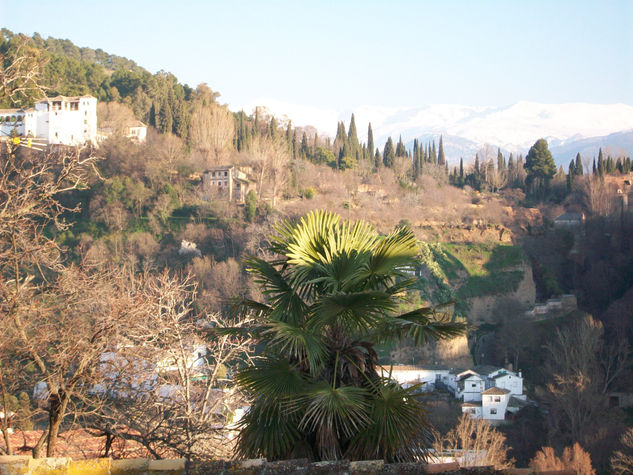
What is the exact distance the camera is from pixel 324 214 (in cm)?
619

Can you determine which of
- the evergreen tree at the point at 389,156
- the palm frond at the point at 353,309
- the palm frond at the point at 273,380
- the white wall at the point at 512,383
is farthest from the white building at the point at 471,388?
the evergreen tree at the point at 389,156

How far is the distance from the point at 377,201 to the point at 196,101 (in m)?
23.5


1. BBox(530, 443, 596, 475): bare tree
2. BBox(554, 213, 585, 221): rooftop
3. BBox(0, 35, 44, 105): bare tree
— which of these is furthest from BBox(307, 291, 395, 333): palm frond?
BBox(554, 213, 585, 221): rooftop

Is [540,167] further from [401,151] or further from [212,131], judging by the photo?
[212,131]

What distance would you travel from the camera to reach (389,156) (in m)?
57.9

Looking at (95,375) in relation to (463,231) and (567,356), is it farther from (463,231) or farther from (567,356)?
(463,231)

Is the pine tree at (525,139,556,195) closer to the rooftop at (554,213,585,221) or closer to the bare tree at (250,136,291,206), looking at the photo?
the rooftop at (554,213,585,221)

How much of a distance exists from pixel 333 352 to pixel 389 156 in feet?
175

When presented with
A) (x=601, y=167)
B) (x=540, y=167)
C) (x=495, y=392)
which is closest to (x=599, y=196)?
(x=601, y=167)

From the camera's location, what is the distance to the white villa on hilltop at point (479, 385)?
29.5m

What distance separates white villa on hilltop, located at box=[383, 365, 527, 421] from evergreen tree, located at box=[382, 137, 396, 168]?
2771 cm

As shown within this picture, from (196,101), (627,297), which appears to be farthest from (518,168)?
(196,101)

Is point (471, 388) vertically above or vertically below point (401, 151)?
below

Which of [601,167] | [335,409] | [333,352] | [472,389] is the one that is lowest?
[472,389]
